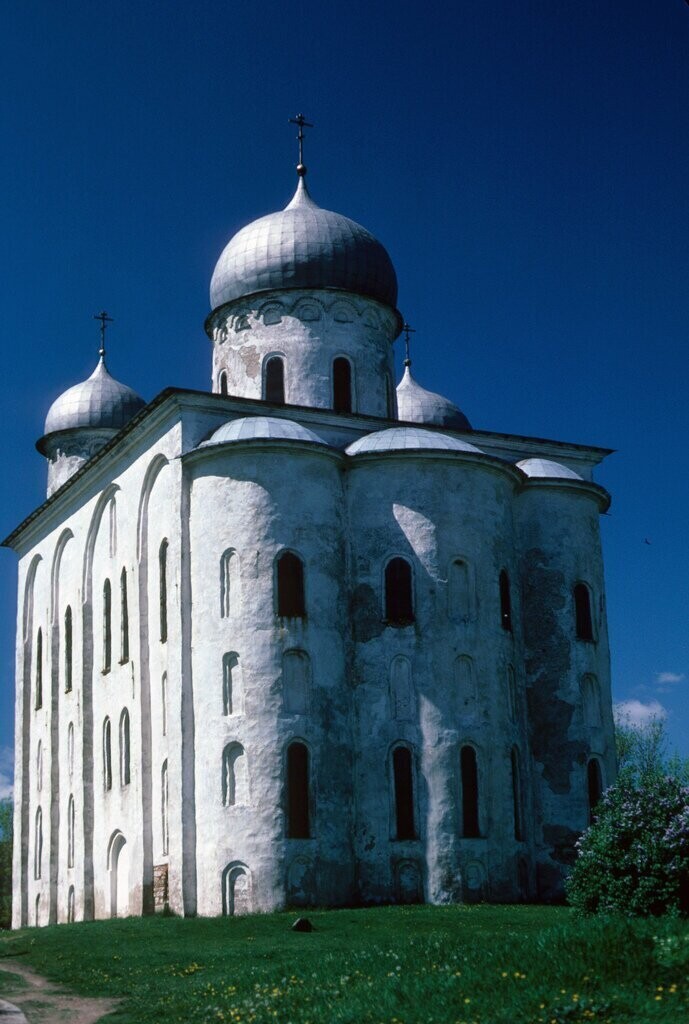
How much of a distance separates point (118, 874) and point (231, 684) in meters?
5.75

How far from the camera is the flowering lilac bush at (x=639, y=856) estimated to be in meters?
17.7

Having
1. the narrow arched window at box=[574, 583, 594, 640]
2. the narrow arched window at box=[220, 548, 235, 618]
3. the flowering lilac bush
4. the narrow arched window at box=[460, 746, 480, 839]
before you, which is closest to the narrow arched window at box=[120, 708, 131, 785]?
the narrow arched window at box=[220, 548, 235, 618]

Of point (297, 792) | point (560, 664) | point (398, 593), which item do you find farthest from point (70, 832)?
point (560, 664)

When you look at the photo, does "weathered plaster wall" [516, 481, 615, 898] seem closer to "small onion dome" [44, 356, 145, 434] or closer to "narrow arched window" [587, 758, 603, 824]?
"narrow arched window" [587, 758, 603, 824]

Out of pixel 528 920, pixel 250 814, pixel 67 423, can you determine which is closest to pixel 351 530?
pixel 250 814

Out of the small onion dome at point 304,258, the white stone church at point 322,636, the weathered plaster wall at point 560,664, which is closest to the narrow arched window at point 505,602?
the white stone church at point 322,636

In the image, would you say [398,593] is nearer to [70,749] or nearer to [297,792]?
[297,792]

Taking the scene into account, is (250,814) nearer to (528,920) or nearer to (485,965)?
(528,920)

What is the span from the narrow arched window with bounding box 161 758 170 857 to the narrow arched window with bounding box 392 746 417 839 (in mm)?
4234

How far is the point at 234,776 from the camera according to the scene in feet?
84.4

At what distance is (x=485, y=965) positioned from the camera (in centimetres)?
1342

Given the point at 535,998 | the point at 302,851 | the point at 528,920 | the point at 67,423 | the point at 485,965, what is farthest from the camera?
the point at 67,423

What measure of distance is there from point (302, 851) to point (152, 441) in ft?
29.5

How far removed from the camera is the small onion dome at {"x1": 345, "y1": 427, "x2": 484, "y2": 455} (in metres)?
27.8
